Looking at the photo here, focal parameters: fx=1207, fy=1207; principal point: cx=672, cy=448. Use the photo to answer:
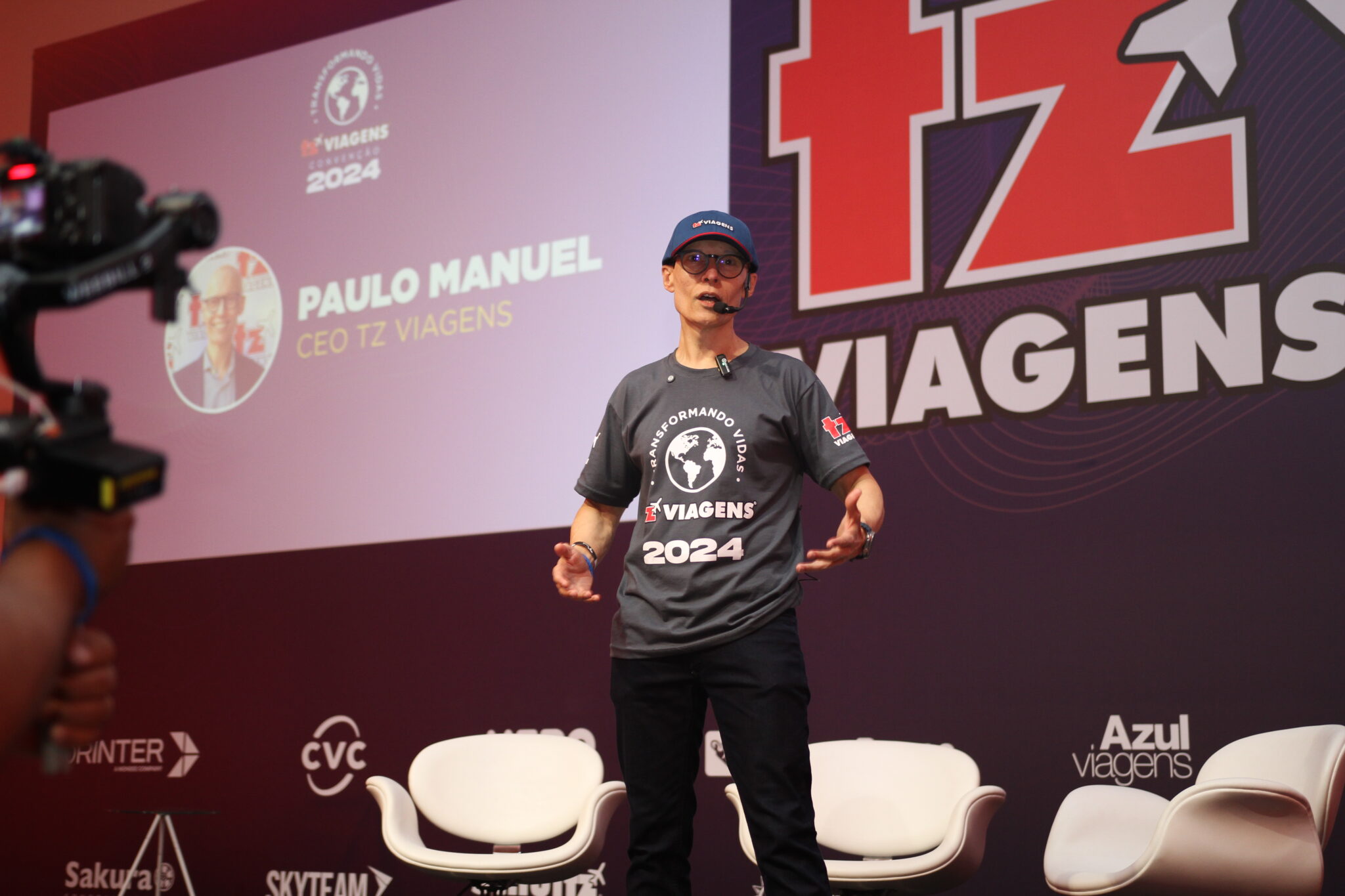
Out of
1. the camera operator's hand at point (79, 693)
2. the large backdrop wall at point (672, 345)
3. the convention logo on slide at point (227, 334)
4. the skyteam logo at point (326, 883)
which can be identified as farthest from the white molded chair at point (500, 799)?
the camera operator's hand at point (79, 693)

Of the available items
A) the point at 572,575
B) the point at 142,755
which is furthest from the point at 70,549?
the point at 142,755

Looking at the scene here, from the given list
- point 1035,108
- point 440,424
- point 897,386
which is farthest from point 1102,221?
point 440,424

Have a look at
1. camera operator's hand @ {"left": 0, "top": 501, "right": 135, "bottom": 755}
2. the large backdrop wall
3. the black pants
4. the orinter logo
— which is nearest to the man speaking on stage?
the black pants

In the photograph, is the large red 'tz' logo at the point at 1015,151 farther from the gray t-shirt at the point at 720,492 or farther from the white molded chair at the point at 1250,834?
the white molded chair at the point at 1250,834

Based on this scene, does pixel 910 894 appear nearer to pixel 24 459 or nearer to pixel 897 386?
pixel 897 386

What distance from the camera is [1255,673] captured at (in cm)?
300

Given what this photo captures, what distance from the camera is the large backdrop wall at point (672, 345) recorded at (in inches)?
123

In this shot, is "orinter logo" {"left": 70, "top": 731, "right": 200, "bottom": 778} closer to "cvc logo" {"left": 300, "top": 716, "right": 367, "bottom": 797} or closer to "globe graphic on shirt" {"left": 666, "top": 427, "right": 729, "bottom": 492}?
"cvc logo" {"left": 300, "top": 716, "right": 367, "bottom": 797}

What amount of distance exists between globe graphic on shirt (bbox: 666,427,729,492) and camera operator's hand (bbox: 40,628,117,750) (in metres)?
1.50

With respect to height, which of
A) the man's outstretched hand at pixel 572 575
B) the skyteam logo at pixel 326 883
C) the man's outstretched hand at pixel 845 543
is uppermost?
the man's outstretched hand at pixel 845 543

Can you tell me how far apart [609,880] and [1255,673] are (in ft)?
6.56

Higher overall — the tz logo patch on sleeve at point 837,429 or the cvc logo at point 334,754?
the tz logo patch on sleeve at point 837,429

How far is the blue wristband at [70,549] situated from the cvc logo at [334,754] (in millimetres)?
3656

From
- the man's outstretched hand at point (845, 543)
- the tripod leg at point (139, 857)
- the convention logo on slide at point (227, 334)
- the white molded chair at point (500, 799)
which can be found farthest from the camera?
the convention logo on slide at point (227, 334)
